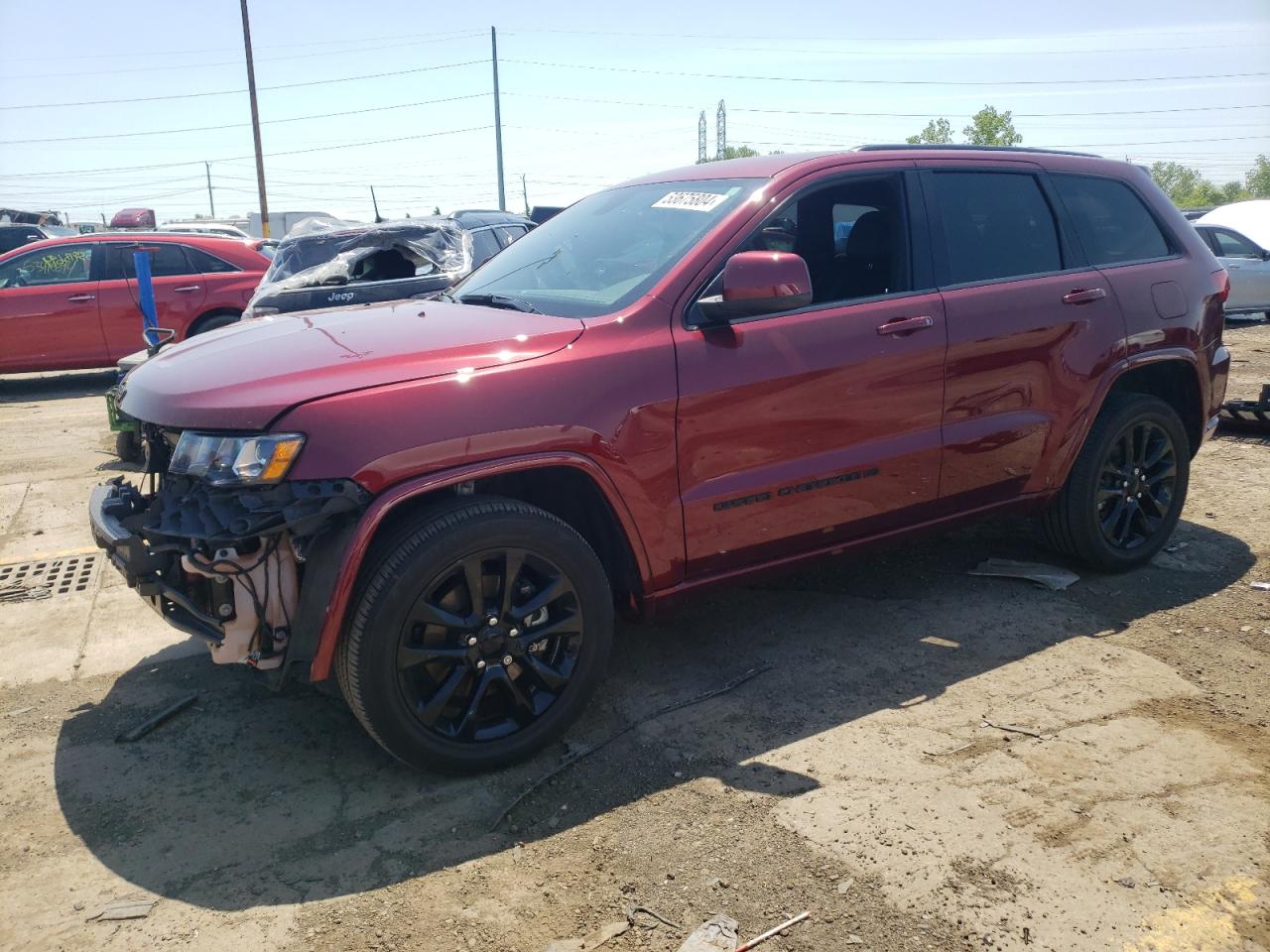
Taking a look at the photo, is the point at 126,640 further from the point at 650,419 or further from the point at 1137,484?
the point at 1137,484

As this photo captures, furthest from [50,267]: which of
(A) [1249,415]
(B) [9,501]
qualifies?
(A) [1249,415]

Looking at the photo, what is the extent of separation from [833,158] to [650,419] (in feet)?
4.67

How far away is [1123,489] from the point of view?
15.3ft

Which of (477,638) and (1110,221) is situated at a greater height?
(1110,221)

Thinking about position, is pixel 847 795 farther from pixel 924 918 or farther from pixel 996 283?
pixel 996 283

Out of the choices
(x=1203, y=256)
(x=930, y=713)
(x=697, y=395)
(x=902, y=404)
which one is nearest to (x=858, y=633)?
(x=930, y=713)

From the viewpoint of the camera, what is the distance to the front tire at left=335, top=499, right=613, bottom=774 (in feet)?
9.61

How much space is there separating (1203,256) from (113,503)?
487 centimetres

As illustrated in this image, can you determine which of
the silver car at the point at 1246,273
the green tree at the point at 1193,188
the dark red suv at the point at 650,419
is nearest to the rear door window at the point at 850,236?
the dark red suv at the point at 650,419

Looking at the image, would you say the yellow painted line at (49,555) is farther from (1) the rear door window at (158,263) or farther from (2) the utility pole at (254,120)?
(2) the utility pole at (254,120)

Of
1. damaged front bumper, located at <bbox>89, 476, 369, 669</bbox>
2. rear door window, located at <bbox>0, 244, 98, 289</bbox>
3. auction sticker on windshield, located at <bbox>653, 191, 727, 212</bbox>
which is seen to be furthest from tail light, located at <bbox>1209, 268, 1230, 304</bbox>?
rear door window, located at <bbox>0, 244, 98, 289</bbox>

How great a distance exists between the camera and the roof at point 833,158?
389 cm

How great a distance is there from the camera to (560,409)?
313 centimetres

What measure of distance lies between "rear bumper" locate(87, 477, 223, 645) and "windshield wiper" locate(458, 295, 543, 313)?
1.46m
